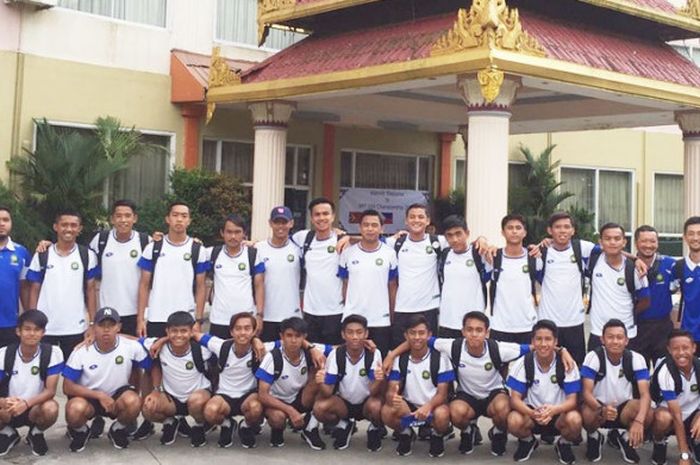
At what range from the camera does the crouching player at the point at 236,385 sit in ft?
19.9

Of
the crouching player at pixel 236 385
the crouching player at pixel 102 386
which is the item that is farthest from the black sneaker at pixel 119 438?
the crouching player at pixel 236 385

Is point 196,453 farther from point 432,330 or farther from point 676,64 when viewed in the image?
point 676,64

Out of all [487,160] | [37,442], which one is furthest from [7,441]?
[487,160]

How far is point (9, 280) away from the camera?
6496mm

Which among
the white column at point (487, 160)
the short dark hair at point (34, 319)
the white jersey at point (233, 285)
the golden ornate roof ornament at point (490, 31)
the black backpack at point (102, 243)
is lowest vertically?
Answer: the short dark hair at point (34, 319)

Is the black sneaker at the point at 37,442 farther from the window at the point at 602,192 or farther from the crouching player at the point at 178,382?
the window at the point at 602,192

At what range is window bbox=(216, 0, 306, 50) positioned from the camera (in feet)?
45.8

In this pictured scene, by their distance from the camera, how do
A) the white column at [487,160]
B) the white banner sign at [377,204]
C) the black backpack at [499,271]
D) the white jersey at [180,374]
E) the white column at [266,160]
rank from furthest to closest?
the white banner sign at [377,204], the white column at [266,160], the white column at [487,160], the black backpack at [499,271], the white jersey at [180,374]

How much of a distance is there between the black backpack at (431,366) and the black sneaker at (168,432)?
67.1 inches

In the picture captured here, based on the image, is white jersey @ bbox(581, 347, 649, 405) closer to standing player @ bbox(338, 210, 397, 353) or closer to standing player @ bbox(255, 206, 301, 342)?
standing player @ bbox(338, 210, 397, 353)

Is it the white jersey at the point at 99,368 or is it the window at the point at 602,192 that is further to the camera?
the window at the point at 602,192

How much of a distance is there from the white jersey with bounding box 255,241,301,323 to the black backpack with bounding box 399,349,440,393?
1180 mm

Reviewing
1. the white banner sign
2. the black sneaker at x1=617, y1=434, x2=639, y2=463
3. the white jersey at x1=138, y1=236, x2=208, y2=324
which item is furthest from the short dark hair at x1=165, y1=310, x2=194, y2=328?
the white banner sign

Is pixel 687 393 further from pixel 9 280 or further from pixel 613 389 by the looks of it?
pixel 9 280
